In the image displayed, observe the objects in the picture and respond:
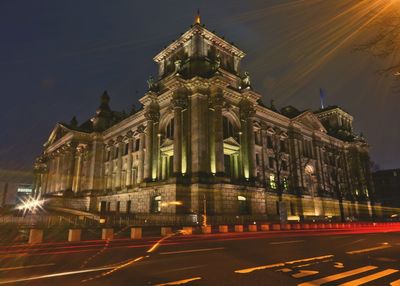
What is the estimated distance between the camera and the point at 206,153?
120 ft

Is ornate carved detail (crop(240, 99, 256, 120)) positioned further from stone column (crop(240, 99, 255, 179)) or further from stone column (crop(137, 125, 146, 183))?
stone column (crop(137, 125, 146, 183))

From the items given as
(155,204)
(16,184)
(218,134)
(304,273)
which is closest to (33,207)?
(155,204)

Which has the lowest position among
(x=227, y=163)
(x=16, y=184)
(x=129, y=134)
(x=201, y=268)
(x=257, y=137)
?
(x=201, y=268)

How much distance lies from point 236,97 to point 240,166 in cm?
1061

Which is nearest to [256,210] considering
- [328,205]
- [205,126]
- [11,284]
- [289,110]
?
[205,126]

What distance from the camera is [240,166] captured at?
4128 cm

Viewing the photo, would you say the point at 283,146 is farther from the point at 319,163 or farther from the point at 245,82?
the point at 245,82

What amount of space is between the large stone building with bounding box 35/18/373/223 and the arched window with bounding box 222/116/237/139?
159 mm

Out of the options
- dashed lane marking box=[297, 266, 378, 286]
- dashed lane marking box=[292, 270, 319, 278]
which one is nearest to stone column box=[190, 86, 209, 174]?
dashed lane marking box=[297, 266, 378, 286]

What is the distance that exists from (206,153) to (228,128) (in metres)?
7.38

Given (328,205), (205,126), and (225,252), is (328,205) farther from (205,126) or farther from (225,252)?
(225,252)

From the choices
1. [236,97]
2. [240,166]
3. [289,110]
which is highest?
[289,110]

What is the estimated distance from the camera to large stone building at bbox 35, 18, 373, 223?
36812mm

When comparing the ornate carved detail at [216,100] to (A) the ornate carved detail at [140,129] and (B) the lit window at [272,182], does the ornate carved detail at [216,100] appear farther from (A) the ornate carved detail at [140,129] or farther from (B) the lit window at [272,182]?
(B) the lit window at [272,182]
